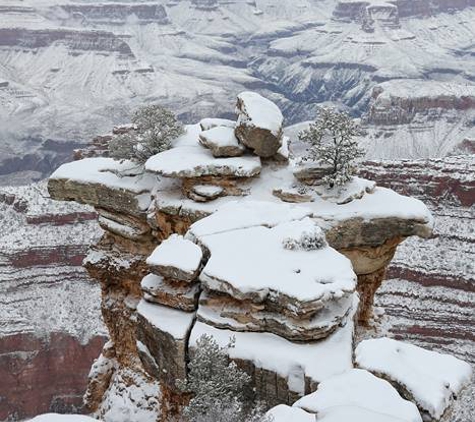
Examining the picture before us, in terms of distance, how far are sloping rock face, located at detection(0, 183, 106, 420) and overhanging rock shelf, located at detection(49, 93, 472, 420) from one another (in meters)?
27.7

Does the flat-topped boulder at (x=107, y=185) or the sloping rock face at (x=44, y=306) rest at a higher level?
the flat-topped boulder at (x=107, y=185)

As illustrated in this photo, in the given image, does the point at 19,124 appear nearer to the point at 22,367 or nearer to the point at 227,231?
the point at 22,367

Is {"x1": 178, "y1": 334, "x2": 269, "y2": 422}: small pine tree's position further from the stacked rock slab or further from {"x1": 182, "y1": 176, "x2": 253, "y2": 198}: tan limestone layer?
{"x1": 182, "y1": 176, "x2": 253, "y2": 198}: tan limestone layer

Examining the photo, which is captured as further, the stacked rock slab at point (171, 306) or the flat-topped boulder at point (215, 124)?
the flat-topped boulder at point (215, 124)

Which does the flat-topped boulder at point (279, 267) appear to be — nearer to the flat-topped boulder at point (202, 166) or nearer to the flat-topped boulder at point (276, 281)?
the flat-topped boulder at point (276, 281)

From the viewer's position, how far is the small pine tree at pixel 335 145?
75.3 ft

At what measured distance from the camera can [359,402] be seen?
481 inches

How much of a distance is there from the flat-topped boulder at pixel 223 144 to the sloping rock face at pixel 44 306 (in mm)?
33564

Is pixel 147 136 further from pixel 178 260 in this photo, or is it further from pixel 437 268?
pixel 437 268

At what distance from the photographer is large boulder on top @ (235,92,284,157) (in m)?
23.3

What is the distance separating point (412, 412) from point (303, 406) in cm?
205

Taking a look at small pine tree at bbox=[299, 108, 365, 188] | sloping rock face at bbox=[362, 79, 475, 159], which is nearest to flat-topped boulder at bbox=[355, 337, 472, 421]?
small pine tree at bbox=[299, 108, 365, 188]

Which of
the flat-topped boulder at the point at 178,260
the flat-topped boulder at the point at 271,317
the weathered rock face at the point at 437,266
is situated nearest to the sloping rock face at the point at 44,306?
the weathered rock face at the point at 437,266

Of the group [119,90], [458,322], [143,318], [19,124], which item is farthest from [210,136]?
[119,90]
